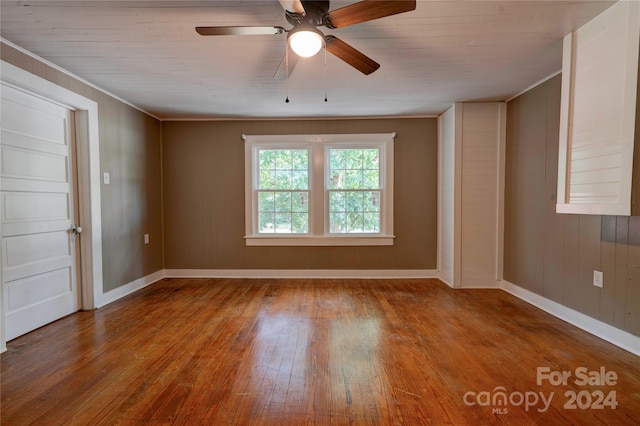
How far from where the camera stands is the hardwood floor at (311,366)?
1538 mm

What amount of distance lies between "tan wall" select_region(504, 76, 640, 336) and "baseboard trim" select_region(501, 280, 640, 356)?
0.05 meters

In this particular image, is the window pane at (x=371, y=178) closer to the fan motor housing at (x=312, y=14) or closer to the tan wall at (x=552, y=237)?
the tan wall at (x=552, y=237)

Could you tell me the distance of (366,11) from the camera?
1.59m

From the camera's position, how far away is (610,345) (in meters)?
2.23

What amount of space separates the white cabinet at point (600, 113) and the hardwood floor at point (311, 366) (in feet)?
3.77

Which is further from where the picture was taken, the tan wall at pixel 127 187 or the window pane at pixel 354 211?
the window pane at pixel 354 211

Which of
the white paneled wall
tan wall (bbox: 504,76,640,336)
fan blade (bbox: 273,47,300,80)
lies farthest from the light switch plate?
fan blade (bbox: 273,47,300,80)

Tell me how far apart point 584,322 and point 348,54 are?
2967mm

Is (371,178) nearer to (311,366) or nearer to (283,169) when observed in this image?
(283,169)

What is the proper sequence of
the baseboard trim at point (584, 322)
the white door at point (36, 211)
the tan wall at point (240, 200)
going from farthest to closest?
the tan wall at point (240, 200) < the white door at point (36, 211) < the baseboard trim at point (584, 322)

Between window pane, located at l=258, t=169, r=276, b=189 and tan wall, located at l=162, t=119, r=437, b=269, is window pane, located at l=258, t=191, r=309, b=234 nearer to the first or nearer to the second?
window pane, located at l=258, t=169, r=276, b=189

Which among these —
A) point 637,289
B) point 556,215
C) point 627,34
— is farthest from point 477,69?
point 637,289

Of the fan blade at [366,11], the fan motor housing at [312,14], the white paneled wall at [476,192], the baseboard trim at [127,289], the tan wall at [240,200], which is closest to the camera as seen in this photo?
the fan blade at [366,11]

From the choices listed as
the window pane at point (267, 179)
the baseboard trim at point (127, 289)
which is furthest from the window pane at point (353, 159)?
the baseboard trim at point (127, 289)
